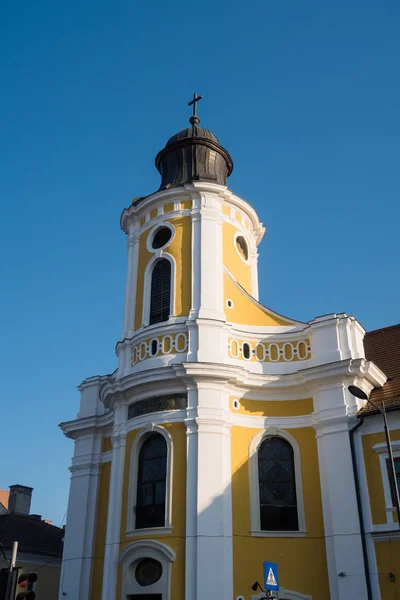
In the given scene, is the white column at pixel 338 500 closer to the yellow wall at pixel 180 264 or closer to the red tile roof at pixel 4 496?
the yellow wall at pixel 180 264

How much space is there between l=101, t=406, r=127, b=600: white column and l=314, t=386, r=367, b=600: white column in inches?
222

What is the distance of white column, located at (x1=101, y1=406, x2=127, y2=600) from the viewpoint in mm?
17078

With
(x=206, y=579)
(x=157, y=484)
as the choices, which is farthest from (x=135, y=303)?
(x=206, y=579)

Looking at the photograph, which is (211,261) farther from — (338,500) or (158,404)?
(338,500)

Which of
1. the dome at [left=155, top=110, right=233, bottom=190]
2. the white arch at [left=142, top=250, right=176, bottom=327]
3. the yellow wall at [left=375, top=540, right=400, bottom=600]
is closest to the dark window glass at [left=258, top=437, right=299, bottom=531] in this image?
the yellow wall at [left=375, top=540, right=400, bottom=600]

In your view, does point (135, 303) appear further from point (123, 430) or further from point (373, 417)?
point (373, 417)

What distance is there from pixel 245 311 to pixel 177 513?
650cm

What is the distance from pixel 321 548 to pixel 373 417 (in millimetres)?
3605

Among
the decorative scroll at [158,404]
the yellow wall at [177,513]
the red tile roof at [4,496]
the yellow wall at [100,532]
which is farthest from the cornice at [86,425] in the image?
the red tile roof at [4,496]

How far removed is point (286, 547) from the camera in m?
16.5

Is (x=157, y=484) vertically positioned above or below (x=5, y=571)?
above

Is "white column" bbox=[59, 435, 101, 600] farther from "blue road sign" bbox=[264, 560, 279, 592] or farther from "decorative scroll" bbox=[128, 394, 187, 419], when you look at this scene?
"blue road sign" bbox=[264, 560, 279, 592]

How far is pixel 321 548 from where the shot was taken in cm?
1625

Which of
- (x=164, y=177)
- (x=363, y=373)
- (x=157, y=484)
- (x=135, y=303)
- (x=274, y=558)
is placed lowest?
(x=274, y=558)
